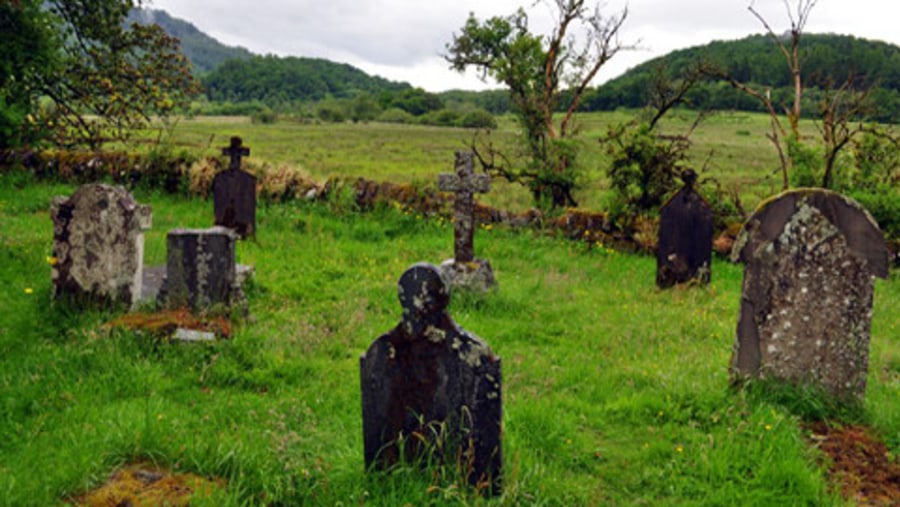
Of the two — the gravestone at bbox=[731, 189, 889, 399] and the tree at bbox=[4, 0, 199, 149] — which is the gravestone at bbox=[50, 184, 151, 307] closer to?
the gravestone at bbox=[731, 189, 889, 399]

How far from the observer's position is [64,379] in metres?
5.93

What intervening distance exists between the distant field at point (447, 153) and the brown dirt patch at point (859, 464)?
8495 millimetres

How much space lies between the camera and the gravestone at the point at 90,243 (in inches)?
311

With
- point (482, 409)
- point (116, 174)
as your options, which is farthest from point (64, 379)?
point (116, 174)

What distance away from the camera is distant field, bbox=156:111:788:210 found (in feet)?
58.7

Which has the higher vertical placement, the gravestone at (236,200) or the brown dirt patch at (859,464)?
the gravestone at (236,200)

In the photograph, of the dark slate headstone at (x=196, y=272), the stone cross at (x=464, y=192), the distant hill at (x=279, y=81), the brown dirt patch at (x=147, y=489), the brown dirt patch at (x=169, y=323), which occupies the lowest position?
the brown dirt patch at (x=147, y=489)

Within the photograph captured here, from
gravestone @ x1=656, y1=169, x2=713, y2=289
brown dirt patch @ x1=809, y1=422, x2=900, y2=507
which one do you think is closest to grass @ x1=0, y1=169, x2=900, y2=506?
brown dirt patch @ x1=809, y1=422, x2=900, y2=507

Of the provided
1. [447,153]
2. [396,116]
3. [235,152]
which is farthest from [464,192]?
[396,116]

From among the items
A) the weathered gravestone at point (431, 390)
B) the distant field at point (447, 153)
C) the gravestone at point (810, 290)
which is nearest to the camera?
the weathered gravestone at point (431, 390)

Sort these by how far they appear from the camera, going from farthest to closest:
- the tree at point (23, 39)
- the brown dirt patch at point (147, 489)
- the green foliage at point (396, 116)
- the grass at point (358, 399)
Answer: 1. the green foliage at point (396, 116)
2. the tree at point (23, 39)
3. the grass at point (358, 399)
4. the brown dirt patch at point (147, 489)

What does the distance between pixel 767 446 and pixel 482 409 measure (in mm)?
2109

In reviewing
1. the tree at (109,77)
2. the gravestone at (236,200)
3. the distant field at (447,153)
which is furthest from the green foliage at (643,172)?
the tree at (109,77)

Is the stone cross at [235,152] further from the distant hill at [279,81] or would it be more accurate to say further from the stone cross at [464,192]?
the distant hill at [279,81]
